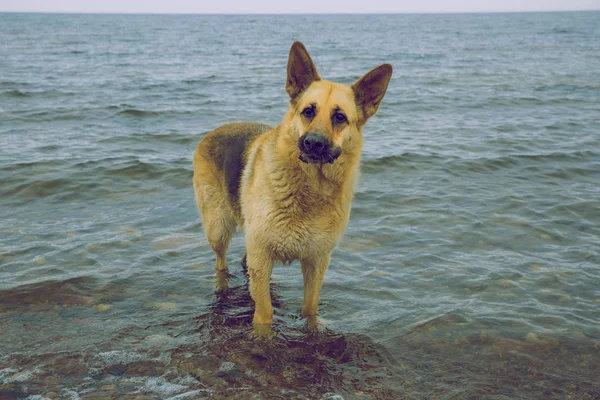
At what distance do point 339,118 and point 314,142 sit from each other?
0.43 meters

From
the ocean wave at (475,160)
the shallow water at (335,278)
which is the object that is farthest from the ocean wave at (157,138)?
the ocean wave at (475,160)

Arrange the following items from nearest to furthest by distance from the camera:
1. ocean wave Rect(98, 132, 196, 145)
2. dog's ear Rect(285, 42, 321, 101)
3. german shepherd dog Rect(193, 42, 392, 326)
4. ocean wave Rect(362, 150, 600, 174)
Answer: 1. german shepherd dog Rect(193, 42, 392, 326)
2. dog's ear Rect(285, 42, 321, 101)
3. ocean wave Rect(362, 150, 600, 174)
4. ocean wave Rect(98, 132, 196, 145)

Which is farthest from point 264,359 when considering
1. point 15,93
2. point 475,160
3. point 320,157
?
point 15,93

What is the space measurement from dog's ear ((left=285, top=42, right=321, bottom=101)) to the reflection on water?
2.21 meters

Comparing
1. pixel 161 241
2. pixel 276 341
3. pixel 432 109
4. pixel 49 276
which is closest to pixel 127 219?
pixel 161 241

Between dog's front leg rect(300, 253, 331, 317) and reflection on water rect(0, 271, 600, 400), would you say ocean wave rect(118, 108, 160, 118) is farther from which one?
dog's front leg rect(300, 253, 331, 317)

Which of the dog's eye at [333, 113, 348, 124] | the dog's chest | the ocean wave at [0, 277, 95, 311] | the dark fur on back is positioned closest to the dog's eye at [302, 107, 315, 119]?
the dog's eye at [333, 113, 348, 124]

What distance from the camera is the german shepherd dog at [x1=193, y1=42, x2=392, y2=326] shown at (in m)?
4.38

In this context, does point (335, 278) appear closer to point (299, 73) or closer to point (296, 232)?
point (296, 232)

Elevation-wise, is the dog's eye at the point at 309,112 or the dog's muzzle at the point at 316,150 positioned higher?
the dog's eye at the point at 309,112

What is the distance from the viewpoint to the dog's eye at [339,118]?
4.39 m

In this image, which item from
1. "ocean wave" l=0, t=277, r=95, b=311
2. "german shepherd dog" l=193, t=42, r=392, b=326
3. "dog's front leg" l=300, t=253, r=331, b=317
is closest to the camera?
"german shepherd dog" l=193, t=42, r=392, b=326

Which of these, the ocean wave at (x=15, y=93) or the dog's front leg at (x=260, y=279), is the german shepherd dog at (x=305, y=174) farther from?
the ocean wave at (x=15, y=93)

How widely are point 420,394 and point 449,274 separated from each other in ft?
7.73
